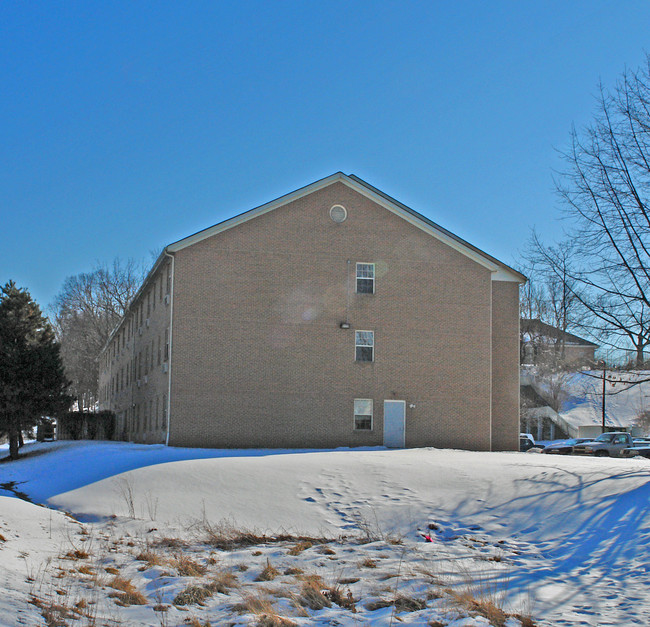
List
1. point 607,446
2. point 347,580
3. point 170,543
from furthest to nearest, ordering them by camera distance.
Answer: point 607,446, point 170,543, point 347,580

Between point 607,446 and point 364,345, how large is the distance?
15.3 meters

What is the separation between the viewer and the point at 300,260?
2977cm

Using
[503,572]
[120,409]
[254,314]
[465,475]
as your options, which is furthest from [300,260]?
[120,409]

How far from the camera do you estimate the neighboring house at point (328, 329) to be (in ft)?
93.5

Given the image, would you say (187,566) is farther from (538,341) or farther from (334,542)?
(538,341)

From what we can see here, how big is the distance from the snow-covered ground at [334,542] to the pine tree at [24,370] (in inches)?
467

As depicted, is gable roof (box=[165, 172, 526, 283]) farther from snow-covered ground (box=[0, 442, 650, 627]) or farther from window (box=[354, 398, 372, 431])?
snow-covered ground (box=[0, 442, 650, 627])

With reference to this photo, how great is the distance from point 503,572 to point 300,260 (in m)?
19.8

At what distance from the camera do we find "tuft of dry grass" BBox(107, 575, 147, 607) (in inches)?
360

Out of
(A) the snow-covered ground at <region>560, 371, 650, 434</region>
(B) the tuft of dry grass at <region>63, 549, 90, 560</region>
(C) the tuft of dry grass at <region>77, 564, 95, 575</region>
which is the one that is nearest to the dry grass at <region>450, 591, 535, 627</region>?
(C) the tuft of dry grass at <region>77, 564, 95, 575</region>

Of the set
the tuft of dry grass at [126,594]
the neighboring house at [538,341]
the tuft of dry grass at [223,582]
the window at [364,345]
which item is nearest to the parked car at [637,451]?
the window at [364,345]

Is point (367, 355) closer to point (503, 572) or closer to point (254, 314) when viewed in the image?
point (254, 314)

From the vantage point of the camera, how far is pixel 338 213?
1199 inches

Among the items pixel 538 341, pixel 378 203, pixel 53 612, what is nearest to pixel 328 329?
pixel 378 203
